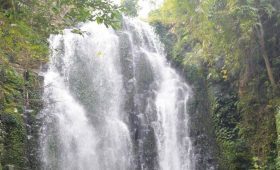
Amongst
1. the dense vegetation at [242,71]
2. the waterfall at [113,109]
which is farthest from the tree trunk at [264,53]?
the waterfall at [113,109]

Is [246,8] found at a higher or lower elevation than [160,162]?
higher

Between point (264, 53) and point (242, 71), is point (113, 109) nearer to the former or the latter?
point (242, 71)

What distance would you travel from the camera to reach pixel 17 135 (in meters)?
9.89

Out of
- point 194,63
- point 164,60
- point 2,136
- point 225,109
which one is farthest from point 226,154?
point 2,136

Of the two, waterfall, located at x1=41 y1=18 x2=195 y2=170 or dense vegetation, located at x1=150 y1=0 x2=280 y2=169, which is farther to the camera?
waterfall, located at x1=41 y1=18 x2=195 y2=170

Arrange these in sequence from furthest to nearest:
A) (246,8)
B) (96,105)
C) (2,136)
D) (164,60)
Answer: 1. (164,60)
2. (96,105)
3. (2,136)
4. (246,8)

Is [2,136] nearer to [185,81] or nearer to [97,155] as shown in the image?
[97,155]

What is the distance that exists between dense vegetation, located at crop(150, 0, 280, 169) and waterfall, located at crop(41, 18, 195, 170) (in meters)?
1.46

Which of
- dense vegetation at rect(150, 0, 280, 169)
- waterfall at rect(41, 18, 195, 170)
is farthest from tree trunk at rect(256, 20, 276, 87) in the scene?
waterfall at rect(41, 18, 195, 170)

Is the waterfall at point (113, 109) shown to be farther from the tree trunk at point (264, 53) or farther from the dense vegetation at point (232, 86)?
the tree trunk at point (264, 53)

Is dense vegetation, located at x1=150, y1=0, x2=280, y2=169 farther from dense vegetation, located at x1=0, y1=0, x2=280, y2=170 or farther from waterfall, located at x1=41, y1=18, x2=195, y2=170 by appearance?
waterfall, located at x1=41, y1=18, x2=195, y2=170

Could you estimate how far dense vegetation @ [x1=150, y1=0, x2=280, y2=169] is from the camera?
845 centimetres

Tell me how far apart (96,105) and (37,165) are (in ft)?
9.65

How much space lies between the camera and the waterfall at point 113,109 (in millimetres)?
10656
